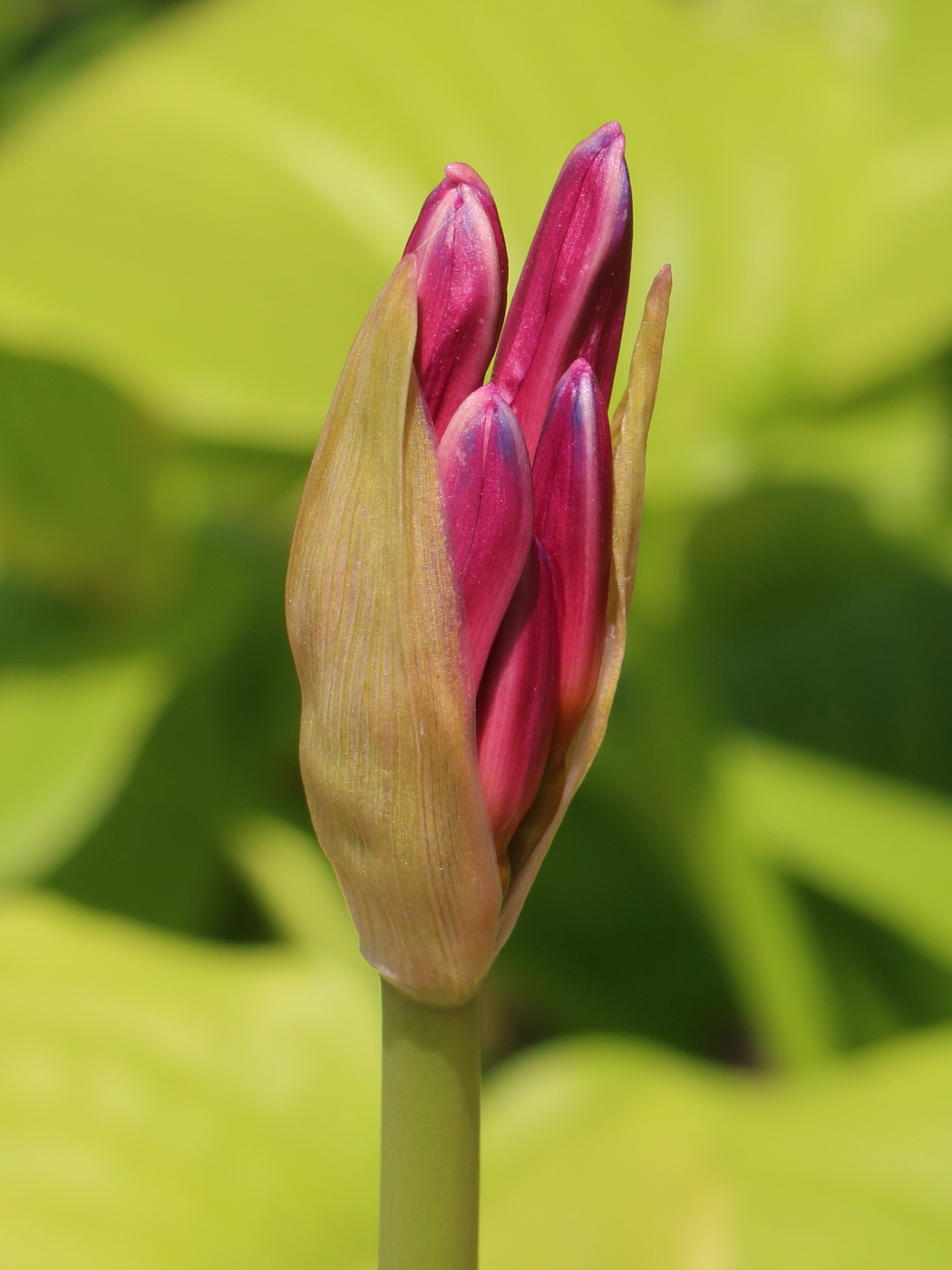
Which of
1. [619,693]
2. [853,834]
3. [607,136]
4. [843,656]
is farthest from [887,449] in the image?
[607,136]

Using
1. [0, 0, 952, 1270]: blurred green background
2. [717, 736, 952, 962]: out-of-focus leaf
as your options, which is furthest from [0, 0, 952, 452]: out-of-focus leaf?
[717, 736, 952, 962]: out-of-focus leaf

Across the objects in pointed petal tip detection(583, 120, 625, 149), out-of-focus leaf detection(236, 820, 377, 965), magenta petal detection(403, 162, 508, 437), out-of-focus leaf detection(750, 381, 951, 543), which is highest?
out-of-focus leaf detection(750, 381, 951, 543)

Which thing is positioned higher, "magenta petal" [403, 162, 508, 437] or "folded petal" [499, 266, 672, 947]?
"magenta petal" [403, 162, 508, 437]

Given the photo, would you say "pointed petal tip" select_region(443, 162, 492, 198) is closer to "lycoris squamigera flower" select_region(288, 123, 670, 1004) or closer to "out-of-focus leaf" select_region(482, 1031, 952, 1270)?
"lycoris squamigera flower" select_region(288, 123, 670, 1004)

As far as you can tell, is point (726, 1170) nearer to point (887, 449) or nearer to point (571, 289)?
point (571, 289)

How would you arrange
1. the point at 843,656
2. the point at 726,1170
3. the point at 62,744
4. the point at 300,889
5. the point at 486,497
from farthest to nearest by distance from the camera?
the point at 843,656
the point at 300,889
the point at 62,744
the point at 726,1170
the point at 486,497

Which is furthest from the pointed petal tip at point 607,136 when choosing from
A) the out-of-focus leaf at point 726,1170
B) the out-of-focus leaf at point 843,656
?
the out-of-focus leaf at point 843,656

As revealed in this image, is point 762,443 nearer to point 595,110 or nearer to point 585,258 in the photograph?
point 595,110
